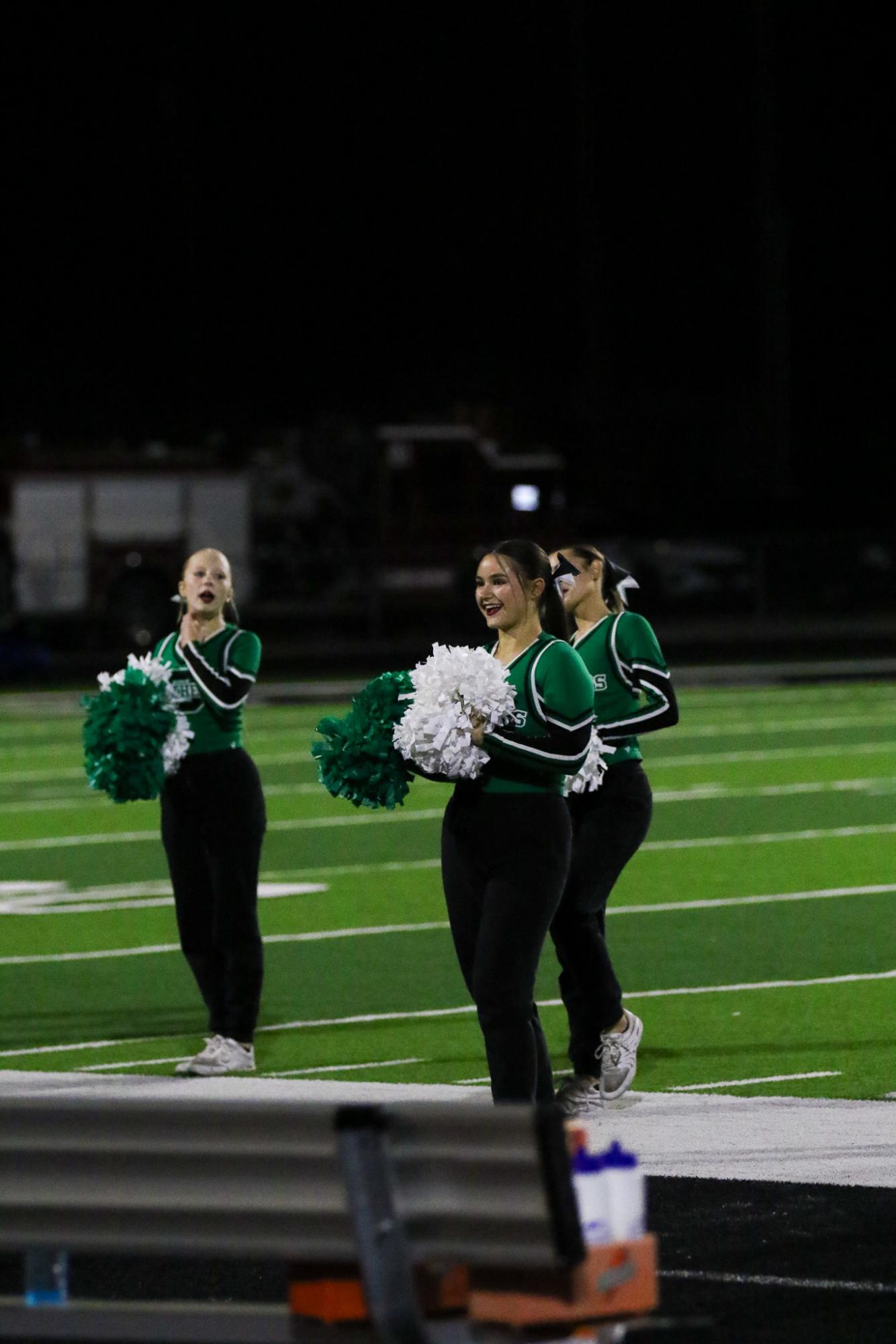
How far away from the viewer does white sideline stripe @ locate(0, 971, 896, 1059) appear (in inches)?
401

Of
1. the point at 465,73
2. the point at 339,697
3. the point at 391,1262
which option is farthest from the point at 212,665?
the point at 465,73

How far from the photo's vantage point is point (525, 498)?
141 feet

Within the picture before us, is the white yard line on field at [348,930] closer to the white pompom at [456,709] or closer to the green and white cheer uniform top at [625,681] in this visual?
the green and white cheer uniform top at [625,681]

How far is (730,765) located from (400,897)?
848cm

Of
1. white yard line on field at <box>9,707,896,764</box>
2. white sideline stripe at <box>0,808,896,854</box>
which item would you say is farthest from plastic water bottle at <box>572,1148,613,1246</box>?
white yard line on field at <box>9,707,896,764</box>

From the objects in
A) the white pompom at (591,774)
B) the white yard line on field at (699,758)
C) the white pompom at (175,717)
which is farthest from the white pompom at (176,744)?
the white yard line on field at (699,758)

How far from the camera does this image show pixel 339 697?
32094 mm

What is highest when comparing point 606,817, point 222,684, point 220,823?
point 222,684

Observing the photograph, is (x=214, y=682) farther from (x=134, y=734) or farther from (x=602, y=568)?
(x=602, y=568)

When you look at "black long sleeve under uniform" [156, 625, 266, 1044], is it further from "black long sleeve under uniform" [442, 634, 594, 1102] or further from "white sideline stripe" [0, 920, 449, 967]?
"white sideline stripe" [0, 920, 449, 967]

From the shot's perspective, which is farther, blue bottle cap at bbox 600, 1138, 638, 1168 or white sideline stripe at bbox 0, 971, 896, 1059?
white sideline stripe at bbox 0, 971, 896, 1059

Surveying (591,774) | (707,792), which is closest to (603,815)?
(591,774)

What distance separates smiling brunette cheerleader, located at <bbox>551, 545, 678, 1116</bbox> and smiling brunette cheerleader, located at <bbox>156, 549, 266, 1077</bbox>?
1250 mm

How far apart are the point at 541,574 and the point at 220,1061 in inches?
113
